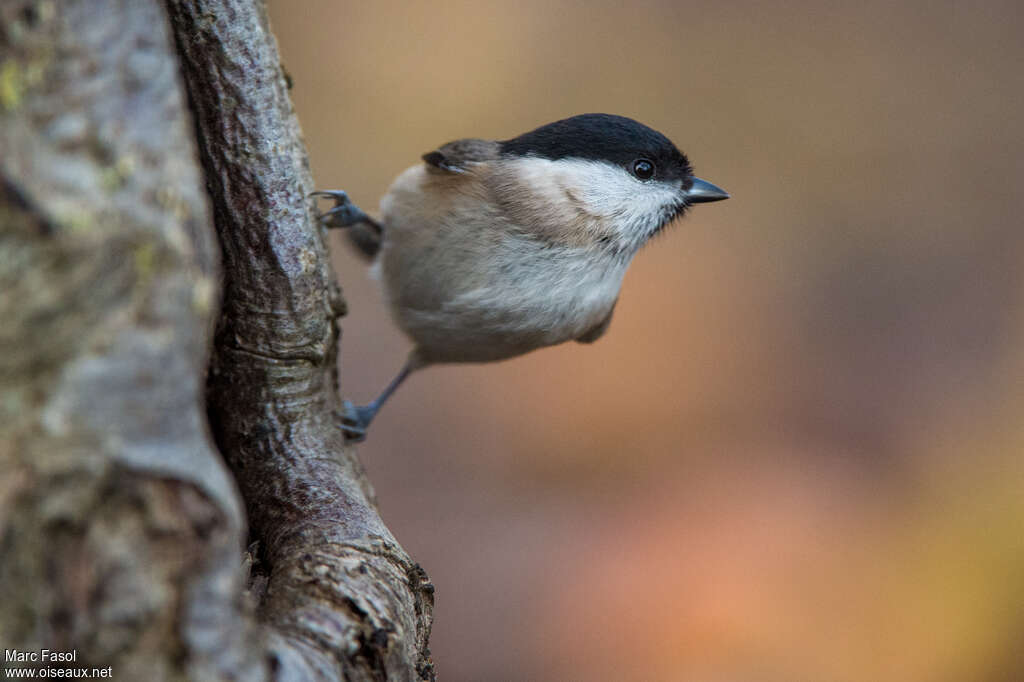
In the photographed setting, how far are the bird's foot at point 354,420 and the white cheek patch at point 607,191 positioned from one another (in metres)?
0.77

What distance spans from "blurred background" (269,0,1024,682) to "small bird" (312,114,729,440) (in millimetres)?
1164

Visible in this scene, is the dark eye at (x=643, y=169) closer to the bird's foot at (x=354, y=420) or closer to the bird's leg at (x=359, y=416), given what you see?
the bird's leg at (x=359, y=416)

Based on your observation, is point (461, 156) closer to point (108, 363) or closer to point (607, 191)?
point (607, 191)

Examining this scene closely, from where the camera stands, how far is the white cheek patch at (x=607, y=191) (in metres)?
2.25

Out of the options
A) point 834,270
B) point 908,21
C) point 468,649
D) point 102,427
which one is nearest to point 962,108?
point 908,21

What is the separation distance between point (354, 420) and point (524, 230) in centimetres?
72

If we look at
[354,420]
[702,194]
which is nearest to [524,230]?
[702,194]

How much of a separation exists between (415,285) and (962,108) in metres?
4.00

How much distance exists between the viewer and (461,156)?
7.90 ft

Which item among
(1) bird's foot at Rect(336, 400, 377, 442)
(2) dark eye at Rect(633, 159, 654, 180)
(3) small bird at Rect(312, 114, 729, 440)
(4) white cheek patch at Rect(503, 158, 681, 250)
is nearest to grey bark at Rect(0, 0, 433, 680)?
(1) bird's foot at Rect(336, 400, 377, 442)

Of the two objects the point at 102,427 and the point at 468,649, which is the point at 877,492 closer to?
the point at 468,649

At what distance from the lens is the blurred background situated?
332 cm

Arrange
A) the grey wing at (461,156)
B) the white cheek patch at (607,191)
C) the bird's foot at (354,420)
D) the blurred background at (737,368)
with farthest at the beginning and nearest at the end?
1. the blurred background at (737,368)
2. the grey wing at (461,156)
3. the white cheek patch at (607,191)
4. the bird's foot at (354,420)

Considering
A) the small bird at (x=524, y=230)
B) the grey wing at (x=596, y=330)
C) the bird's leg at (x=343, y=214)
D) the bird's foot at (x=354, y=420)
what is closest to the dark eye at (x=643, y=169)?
the small bird at (x=524, y=230)
